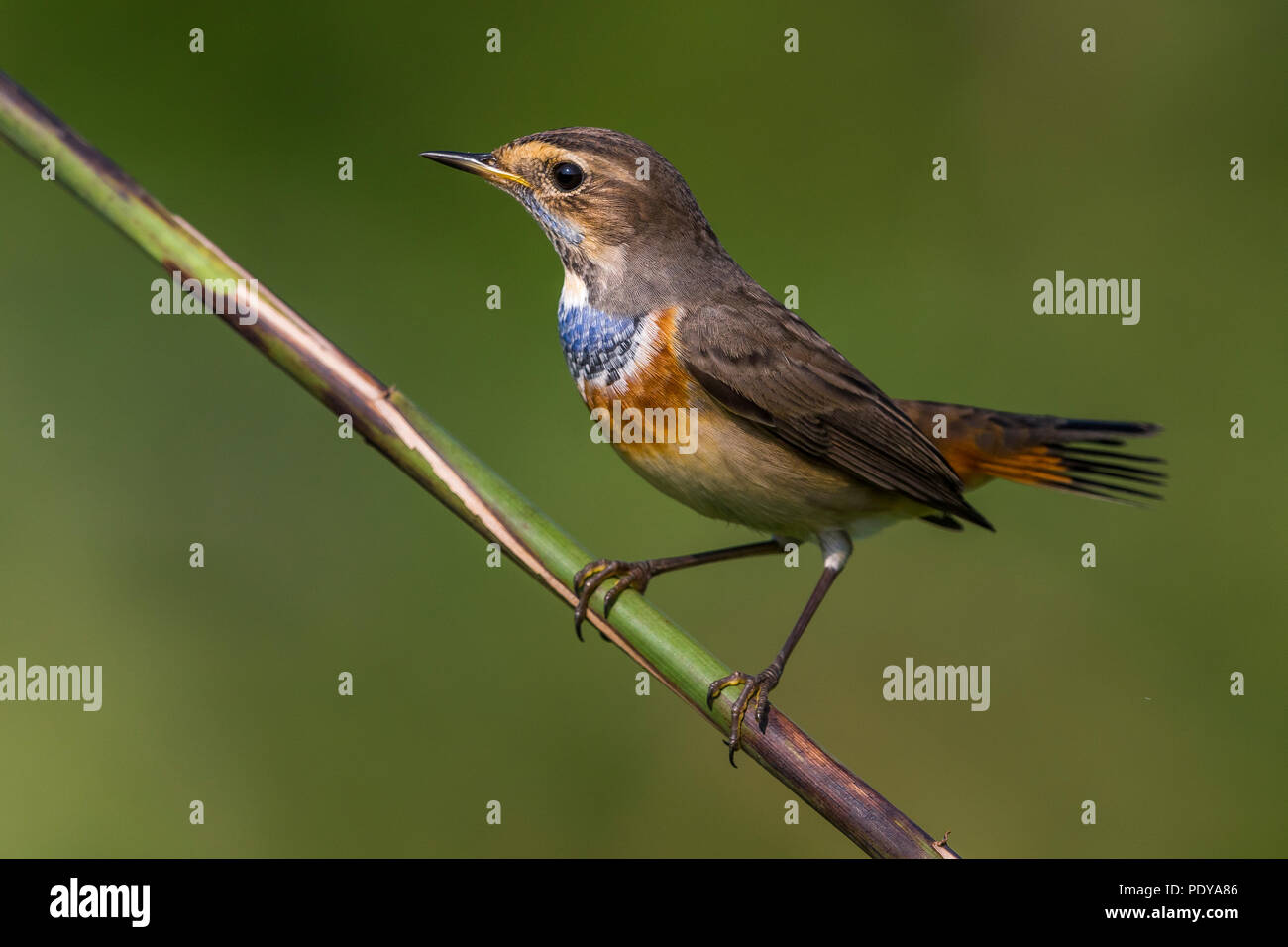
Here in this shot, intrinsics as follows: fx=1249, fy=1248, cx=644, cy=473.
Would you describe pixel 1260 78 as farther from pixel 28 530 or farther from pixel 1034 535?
pixel 28 530

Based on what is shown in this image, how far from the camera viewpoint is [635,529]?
5660 millimetres

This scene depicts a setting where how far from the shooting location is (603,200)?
3756 mm

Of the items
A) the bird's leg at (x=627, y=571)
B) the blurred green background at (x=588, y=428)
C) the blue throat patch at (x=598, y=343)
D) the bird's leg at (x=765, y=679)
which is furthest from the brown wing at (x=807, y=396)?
the blurred green background at (x=588, y=428)

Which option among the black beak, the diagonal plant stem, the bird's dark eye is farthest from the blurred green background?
the diagonal plant stem

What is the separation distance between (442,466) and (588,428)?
2.90 metres

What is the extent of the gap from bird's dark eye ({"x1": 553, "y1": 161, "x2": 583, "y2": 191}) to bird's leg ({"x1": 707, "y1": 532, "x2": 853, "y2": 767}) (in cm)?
137

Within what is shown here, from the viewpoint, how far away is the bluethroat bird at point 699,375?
371 centimetres

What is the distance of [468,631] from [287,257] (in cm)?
200

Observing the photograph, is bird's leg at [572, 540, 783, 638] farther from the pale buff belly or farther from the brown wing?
the brown wing

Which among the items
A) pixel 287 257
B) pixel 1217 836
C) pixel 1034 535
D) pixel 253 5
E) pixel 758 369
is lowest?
pixel 1217 836

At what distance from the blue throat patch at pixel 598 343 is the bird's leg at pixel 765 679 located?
0.93 m

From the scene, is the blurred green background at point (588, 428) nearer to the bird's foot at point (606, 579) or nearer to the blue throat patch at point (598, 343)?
the bird's foot at point (606, 579)

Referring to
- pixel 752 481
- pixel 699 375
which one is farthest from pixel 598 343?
pixel 752 481

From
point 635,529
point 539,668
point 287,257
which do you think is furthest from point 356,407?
point 287,257
